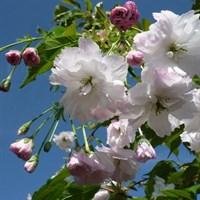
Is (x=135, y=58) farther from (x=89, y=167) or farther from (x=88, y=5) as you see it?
(x=88, y=5)

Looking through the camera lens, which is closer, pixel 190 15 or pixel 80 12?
pixel 190 15

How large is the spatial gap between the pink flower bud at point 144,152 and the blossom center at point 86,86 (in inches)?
12.3

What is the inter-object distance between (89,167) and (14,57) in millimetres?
508

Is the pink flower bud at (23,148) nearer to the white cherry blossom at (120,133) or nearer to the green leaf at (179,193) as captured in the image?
the white cherry blossom at (120,133)

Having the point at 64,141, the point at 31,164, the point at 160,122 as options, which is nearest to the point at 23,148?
the point at 31,164

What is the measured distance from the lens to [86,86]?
1664 millimetres

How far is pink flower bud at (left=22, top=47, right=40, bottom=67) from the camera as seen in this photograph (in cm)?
181

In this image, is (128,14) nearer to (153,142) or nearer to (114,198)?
(153,142)

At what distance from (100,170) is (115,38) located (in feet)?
1.73

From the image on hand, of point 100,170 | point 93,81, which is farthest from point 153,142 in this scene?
point 93,81

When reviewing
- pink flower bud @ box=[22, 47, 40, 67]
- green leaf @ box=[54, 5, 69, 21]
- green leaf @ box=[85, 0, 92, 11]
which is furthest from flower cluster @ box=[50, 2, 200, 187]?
green leaf @ box=[54, 5, 69, 21]

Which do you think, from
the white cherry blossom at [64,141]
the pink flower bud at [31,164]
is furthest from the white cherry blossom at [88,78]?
the white cherry blossom at [64,141]

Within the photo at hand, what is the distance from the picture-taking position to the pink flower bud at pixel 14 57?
6.15 feet

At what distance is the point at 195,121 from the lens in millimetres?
1929
